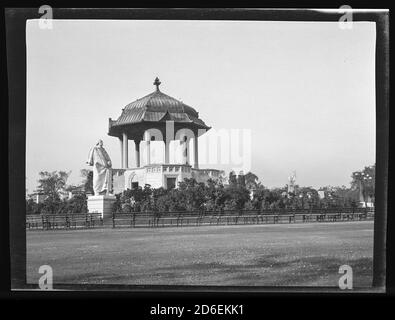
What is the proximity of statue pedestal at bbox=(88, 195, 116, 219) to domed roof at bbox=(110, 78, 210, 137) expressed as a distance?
867 millimetres

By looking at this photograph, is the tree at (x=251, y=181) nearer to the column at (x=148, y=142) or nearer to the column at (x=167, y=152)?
the column at (x=167, y=152)

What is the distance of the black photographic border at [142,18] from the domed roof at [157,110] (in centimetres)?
90

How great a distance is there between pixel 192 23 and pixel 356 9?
1815mm

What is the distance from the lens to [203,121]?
6.46m

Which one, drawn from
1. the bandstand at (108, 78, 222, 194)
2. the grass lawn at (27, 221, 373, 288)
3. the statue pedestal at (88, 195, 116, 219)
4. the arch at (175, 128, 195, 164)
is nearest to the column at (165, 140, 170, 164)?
the bandstand at (108, 78, 222, 194)

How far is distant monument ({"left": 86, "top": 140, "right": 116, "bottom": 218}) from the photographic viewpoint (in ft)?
21.3

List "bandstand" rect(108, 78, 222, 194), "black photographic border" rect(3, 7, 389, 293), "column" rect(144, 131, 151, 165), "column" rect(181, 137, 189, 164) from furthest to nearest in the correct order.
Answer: "column" rect(144, 131, 151, 165)
"column" rect(181, 137, 189, 164)
"bandstand" rect(108, 78, 222, 194)
"black photographic border" rect(3, 7, 389, 293)

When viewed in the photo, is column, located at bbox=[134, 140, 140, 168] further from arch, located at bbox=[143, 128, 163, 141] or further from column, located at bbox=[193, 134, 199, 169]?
column, located at bbox=[193, 134, 199, 169]

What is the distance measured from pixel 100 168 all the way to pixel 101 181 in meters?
0.17

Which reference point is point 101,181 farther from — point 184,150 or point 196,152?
point 196,152

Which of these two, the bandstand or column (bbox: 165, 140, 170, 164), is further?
column (bbox: 165, 140, 170, 164)
